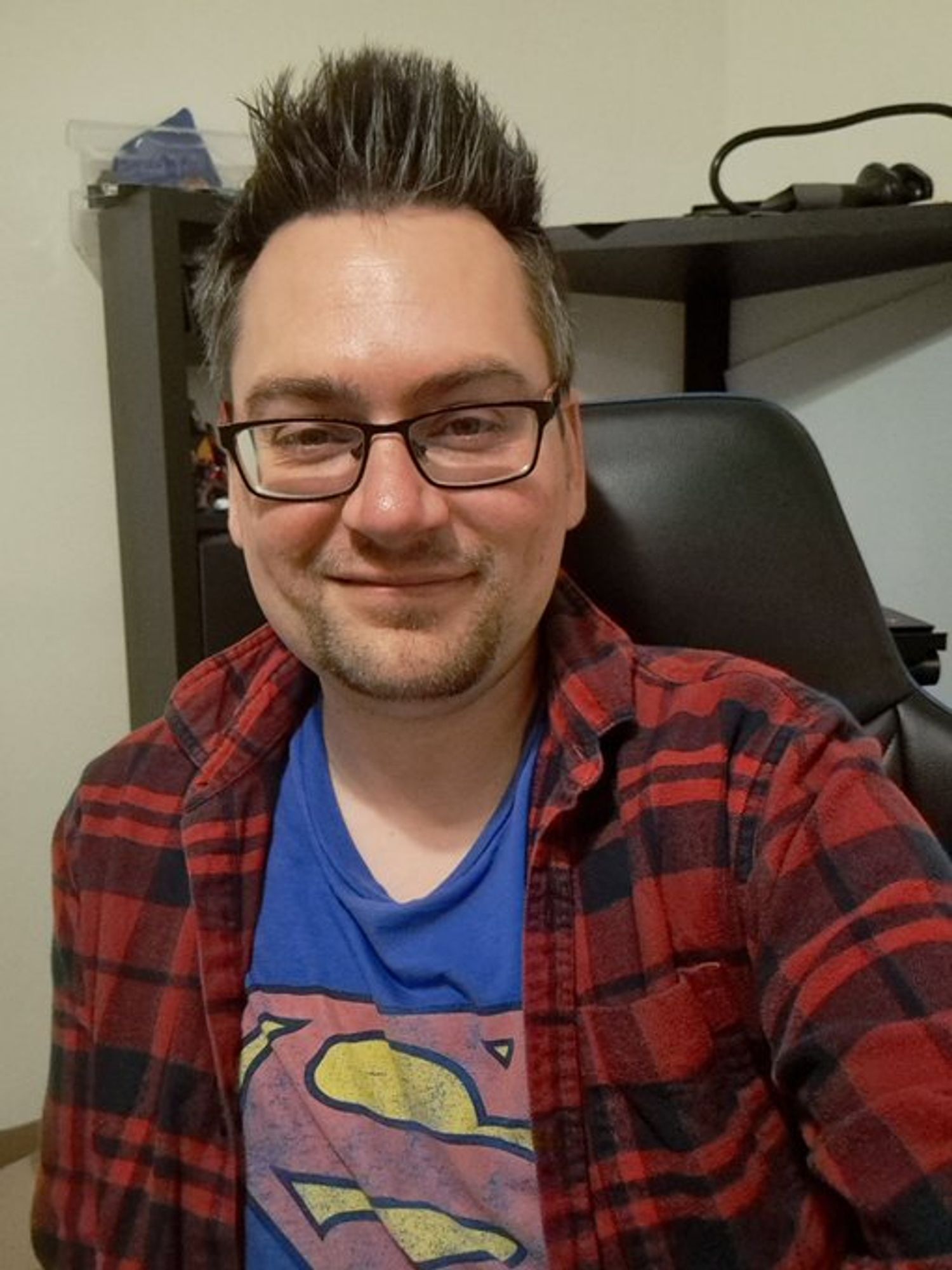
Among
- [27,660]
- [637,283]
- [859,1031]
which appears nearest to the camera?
[859,1031]

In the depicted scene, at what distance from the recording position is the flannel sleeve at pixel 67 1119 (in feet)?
2.83

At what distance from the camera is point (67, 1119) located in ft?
2.84

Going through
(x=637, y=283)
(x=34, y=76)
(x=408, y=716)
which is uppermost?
(x=34, y=76)

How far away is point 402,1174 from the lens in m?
0.75

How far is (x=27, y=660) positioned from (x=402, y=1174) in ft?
3.26

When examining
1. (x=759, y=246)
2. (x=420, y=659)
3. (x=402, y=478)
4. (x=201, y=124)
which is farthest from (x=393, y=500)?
(x=201, y=124)

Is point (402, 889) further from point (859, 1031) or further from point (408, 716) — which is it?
point (859, 1031)

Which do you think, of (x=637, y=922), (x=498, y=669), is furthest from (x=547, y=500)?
(x=637, y=922)

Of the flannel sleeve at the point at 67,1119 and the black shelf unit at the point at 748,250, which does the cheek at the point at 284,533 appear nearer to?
the flannel sleeve at the point at 67,1119

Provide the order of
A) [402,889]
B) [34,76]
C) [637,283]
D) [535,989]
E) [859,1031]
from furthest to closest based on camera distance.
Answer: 1. [637,283]
2. [34,76]
3. [402,889]
4. [535,989]
5. [859,1031]

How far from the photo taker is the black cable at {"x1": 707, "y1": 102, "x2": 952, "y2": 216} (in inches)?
51.6

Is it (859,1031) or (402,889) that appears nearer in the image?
(859,1031)

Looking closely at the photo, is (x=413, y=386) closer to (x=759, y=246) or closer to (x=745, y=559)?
(x=745, y=559)

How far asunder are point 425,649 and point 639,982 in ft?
0.92
